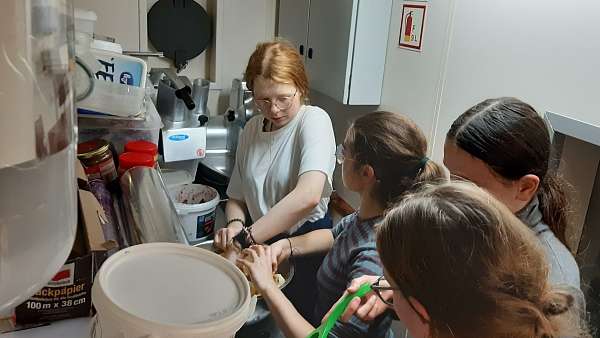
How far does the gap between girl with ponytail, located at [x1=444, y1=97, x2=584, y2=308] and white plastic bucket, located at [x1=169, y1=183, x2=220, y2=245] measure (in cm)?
76

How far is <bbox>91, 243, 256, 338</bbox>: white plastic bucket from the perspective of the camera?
46 centimetres

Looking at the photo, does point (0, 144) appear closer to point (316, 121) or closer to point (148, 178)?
point (148, 178)

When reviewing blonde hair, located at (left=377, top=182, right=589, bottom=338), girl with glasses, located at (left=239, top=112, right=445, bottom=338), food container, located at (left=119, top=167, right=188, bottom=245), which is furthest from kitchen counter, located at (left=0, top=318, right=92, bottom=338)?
blonde hair, located at (left=377, top=182, right=589, bottom=338)

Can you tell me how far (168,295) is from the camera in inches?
19.4

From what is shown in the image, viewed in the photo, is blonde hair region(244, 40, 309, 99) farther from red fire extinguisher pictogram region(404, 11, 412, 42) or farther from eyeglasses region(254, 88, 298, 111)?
red fire extinguisher pictogram region(404, 11, 412, 42)

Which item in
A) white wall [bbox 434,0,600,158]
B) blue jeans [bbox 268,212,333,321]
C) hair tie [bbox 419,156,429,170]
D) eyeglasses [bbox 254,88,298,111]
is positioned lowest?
blue jeans [bbox 268,212,333,321]

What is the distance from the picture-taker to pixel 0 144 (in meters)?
0.28

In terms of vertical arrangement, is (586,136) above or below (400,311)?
above

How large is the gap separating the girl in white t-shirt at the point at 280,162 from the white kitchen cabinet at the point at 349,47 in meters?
0.57

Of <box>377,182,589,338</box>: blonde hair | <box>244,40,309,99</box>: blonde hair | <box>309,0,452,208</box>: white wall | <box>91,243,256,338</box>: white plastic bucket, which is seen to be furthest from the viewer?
<box>309,0,452,208</box>: white wall

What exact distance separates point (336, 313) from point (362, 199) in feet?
→ 1.04

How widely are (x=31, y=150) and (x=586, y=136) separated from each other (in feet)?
3.92

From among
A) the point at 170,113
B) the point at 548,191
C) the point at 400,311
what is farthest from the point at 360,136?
the point at 170,113

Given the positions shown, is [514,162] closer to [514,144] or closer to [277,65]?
[514,144]
